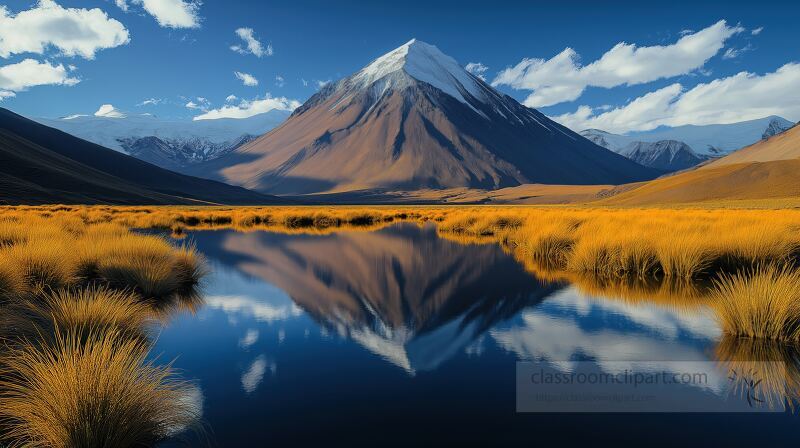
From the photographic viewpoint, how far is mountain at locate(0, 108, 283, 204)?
73.9 meters

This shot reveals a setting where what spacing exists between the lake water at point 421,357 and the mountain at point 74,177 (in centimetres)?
7143

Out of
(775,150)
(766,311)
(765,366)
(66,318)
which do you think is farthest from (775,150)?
(66,318)

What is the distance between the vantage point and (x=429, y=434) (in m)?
4.36

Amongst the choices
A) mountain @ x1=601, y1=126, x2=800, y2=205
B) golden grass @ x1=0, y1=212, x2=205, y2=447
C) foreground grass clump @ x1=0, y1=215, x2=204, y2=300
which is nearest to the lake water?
golden grass @ x1=0, y1=212, x2=205, y2=447

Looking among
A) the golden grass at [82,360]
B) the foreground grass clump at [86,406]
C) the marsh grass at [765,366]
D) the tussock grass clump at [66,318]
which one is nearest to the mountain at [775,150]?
the marsh grass at [765,366]

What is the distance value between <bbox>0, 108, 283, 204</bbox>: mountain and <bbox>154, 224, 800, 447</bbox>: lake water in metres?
71.4

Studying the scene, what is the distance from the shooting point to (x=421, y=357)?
6.57 m

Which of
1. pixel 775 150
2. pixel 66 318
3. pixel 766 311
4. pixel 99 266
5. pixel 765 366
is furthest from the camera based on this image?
pixel 775 150

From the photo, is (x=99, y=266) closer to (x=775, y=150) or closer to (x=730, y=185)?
(x=730, y=185)

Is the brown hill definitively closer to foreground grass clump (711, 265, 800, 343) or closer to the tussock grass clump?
foreground grass clump (711, 265, 800, 343)

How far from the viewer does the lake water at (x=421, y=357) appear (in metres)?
4.41

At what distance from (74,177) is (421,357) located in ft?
351

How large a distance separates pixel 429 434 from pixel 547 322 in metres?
4.40

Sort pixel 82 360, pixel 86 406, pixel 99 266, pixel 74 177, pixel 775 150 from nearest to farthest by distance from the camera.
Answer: pixel 86 406, pixel 82 360, pixel 99 266, pixel 74 177, pixel 775 150
